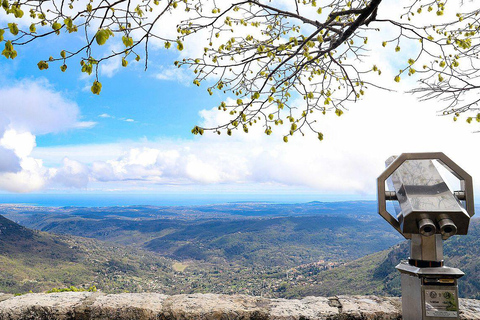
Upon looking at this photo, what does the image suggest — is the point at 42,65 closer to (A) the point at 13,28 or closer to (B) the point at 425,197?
(A) the point at 13,28

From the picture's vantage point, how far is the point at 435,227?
3.78ft

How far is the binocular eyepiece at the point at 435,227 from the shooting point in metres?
1.14

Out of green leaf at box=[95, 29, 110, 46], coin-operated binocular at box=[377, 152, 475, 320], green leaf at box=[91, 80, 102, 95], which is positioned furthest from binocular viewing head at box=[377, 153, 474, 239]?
green leaf at box=[91, 80, 102, 95]

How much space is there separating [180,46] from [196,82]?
1.51 m

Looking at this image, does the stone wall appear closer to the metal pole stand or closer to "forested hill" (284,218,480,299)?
the metal pole stand

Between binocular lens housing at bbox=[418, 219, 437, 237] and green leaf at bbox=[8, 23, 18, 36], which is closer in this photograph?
binocular lens housing at bbox=[418, 219, 437, 237]

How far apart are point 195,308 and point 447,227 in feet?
5.25

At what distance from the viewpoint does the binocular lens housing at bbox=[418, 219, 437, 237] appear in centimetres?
115

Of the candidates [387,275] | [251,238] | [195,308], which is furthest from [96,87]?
[251,238]

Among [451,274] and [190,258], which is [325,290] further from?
[190,258]

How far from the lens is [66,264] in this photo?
197ft

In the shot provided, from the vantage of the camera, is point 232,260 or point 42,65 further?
point 232,260

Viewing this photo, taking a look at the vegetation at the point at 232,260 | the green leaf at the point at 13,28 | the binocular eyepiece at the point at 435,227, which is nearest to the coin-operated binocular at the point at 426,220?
the binocular eyepiece at the point at 435,227

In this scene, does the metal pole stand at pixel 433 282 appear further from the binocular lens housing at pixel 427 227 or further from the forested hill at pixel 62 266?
the forested hill at pixel 62 266
